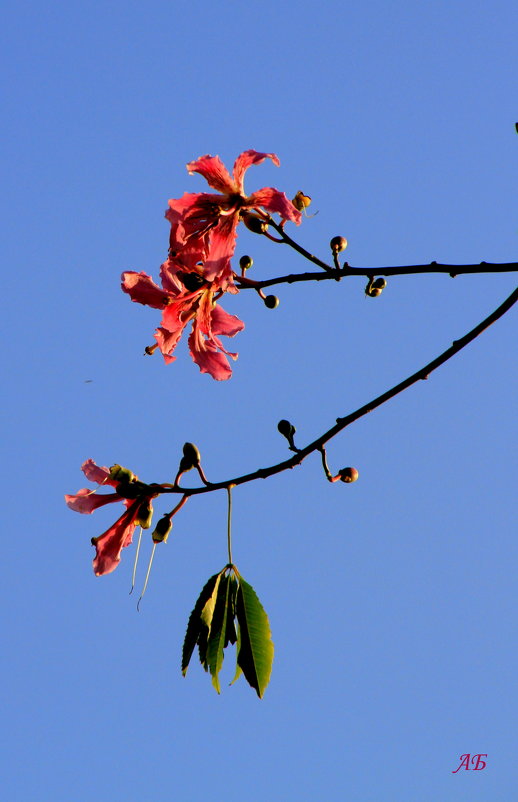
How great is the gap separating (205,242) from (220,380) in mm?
410

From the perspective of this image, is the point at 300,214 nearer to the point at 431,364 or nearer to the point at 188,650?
the point at 431,364

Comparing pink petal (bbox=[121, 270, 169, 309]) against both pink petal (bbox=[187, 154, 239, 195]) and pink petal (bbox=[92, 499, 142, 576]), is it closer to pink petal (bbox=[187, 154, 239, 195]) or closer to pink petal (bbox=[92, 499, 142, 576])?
pink petal (bbox=[187, 154, 239, 195])

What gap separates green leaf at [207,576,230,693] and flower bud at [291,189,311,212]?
1029 mm

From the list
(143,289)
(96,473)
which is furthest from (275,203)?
(96,473)

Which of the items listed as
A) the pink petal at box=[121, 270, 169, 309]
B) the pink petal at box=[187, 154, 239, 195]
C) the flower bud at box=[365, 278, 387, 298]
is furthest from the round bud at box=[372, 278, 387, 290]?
the pink petal at box=[121, 270, 169, 309]

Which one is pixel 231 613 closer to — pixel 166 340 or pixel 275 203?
pixel 166 340

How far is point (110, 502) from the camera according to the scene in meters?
2.56

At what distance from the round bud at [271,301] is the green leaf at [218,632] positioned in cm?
74

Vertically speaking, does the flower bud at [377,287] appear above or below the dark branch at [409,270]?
above

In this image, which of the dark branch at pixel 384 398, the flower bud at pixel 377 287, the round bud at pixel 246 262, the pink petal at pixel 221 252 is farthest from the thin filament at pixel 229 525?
the round bud at pixel 246 262

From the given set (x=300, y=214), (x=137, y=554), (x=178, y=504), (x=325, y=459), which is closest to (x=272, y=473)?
(x=325, y=459)

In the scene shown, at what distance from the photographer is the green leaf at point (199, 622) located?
7.25 ft

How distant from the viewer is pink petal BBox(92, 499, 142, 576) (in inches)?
96.3

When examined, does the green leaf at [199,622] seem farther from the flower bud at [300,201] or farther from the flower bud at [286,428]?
the flower bud at [300,201]
